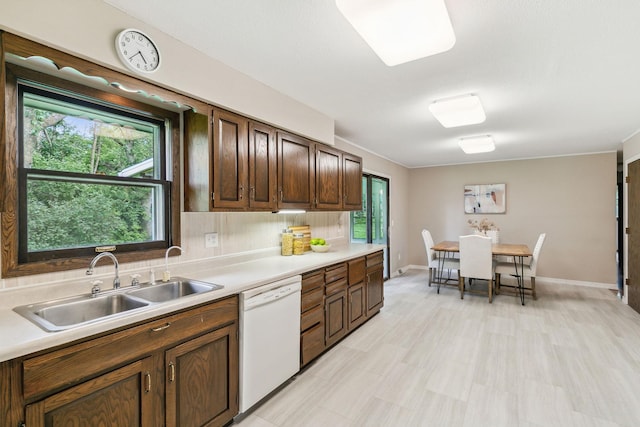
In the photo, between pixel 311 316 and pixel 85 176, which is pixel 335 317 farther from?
pixel 85 176

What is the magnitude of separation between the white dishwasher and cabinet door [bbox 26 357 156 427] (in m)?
0.60

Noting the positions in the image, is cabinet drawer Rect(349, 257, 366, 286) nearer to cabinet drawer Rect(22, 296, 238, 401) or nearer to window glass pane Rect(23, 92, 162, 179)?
cabinet drawer Rect(22, 296, 238, 401)

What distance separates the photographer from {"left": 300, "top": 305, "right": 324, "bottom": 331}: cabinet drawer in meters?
2.52

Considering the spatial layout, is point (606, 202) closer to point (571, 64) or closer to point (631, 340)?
point (631, 340)

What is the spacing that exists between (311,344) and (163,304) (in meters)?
1.45

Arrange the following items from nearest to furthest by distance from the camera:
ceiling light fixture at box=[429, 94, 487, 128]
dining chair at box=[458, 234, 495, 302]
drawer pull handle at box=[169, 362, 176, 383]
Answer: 1. drawer pull handle at box=[169, 362, 176, 383]
2. ceiling light fixture at box=[429, 94, 487, 128]
3. dining chair at box=[458, 234, 495, 302]

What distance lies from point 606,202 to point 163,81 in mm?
6797

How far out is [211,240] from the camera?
2498 millimetres

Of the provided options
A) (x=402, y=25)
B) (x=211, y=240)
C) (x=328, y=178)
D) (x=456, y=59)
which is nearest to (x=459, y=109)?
(x=456, y=59)

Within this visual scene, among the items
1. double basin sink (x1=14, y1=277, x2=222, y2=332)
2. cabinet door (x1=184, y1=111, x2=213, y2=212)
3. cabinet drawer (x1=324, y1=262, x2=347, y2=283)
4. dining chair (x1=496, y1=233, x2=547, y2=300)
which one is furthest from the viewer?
dining chair (x1=496, y1=233, x2=547, y2=300)

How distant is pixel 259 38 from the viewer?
6.25 feet

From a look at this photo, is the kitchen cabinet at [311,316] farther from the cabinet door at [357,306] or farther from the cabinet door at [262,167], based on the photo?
the cabinet door at [262,167]

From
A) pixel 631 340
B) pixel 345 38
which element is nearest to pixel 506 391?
pixel 631 340

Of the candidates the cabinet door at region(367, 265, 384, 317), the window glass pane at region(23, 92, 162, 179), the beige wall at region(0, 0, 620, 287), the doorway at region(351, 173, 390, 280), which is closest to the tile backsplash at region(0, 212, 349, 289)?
the beige wall at region(0, 0, 620, 287)
